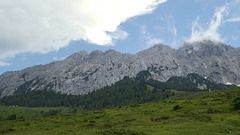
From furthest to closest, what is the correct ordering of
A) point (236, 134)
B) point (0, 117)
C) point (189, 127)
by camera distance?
point (0, 117), point (189, 127), point (236, 134)

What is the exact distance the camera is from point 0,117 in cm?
16538

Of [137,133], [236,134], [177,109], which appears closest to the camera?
[236,134]

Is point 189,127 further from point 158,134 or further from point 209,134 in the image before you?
point 158,134

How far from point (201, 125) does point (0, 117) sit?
667 ft

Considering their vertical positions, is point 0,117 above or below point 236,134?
below

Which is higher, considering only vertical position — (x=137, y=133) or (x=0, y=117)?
(x=137, y=133)

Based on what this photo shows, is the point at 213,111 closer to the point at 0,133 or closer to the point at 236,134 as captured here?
the point at 236,134

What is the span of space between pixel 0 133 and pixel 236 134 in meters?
63.2

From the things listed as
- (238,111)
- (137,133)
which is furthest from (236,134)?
(238,111)

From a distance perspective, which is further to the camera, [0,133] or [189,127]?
[0,133]

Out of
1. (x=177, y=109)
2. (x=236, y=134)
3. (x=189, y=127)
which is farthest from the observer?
(x=177, y=109)

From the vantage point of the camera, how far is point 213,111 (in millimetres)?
47938

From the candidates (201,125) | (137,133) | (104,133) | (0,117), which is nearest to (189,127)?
(201,125)

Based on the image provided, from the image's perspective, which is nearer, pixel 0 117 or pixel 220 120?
pixel 220 120
